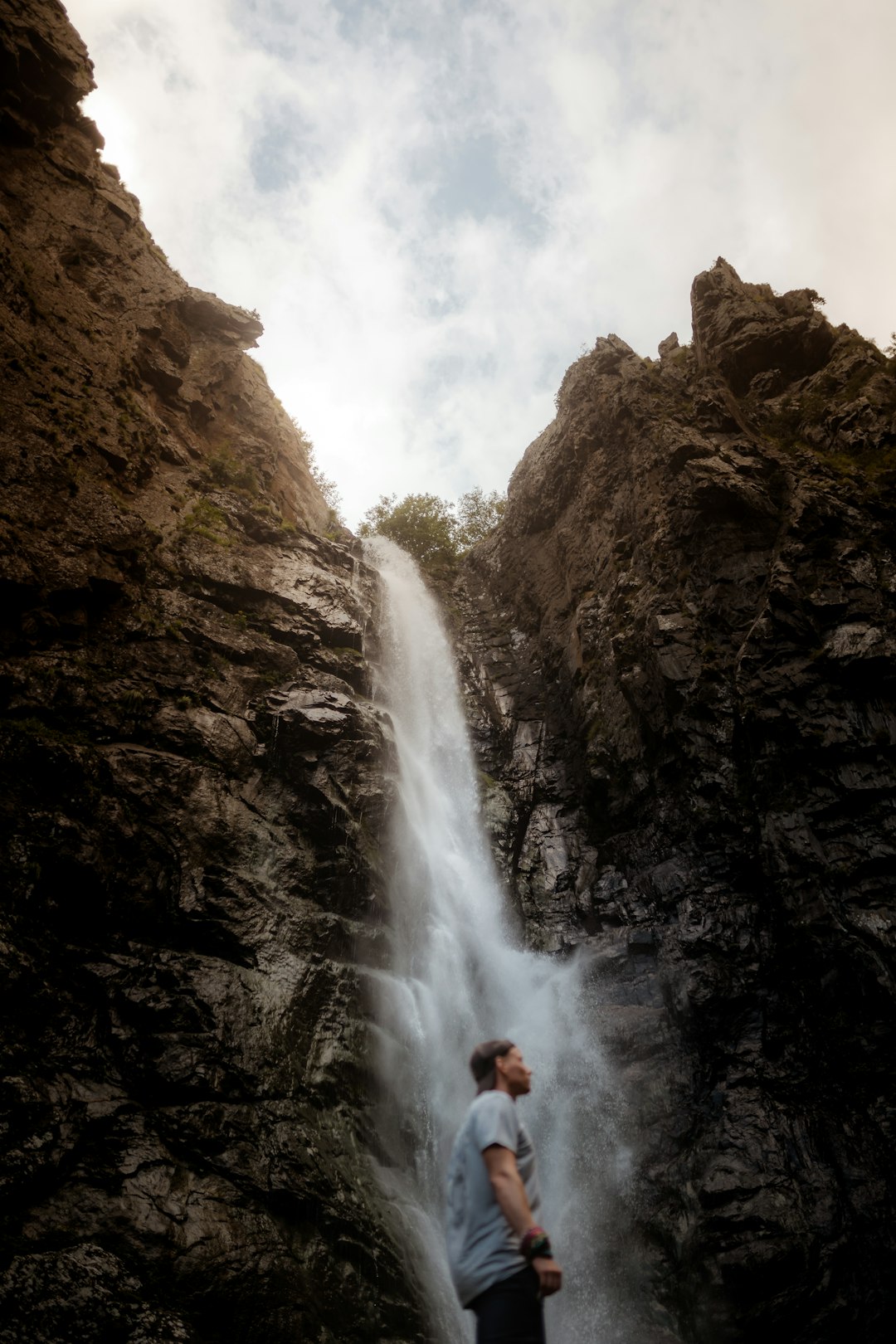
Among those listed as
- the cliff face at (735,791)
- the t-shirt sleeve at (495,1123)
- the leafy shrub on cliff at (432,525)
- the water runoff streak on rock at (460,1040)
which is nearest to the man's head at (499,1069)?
the t-shirt sleeve at (495,1123)

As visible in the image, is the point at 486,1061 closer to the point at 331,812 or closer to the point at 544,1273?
the point at 544,1273

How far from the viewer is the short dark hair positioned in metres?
3.29

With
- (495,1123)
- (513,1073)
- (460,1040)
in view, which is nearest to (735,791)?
(460,1040)

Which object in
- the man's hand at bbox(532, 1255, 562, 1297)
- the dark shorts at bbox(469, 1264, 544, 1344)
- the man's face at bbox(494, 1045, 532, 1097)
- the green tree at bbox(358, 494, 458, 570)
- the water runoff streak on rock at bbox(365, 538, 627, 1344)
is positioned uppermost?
the green tree at bbox(358, 494, 458, 570)

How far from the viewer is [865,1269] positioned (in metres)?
9.70

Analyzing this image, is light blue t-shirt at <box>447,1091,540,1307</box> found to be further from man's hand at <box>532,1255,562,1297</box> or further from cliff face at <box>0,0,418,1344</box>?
cliff face at <box>0,0,418,1344</box>

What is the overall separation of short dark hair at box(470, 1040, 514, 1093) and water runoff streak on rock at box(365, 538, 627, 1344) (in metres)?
7.68

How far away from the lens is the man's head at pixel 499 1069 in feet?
10.8

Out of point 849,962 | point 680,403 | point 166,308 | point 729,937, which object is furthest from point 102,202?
point 849,962

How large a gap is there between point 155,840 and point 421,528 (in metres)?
25.3

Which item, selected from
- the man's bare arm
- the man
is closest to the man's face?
the man

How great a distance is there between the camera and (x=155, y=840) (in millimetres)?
10445

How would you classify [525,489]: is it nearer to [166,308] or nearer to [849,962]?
[166,308]

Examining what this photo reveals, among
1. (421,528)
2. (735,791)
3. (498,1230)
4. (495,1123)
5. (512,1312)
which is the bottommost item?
(512,1312)
